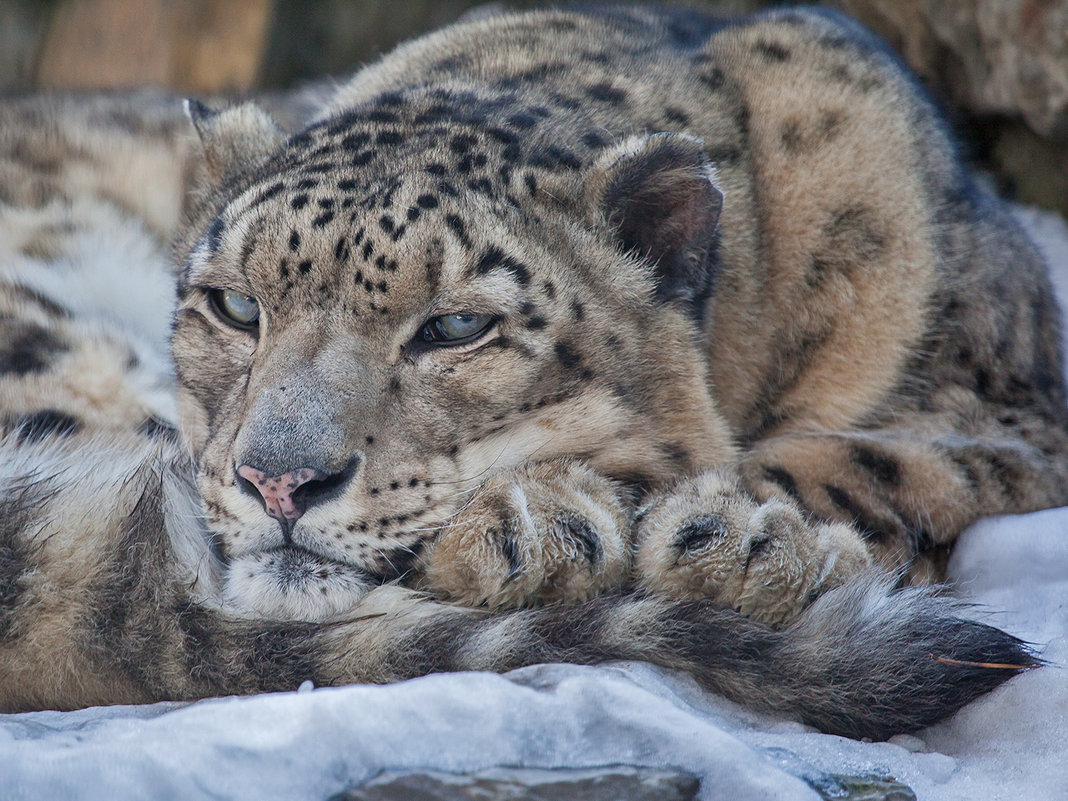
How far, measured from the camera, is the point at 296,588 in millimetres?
2379

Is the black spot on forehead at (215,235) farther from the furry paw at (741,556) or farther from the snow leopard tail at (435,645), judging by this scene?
the furry paw at (741,556)

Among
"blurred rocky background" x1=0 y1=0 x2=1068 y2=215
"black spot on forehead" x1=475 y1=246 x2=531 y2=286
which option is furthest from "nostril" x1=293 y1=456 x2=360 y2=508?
"blurred rocky background" x1=0 y1=0 x2=1068 y2=215

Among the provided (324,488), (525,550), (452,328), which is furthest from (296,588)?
(452,328)

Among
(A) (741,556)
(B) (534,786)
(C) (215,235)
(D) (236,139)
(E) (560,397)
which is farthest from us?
(D) (236,139)

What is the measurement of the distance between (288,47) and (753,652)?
7.01m

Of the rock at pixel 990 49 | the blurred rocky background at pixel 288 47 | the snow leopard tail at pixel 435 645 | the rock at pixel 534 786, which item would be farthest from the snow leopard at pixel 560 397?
the blurred rocky background at pixel 288 47

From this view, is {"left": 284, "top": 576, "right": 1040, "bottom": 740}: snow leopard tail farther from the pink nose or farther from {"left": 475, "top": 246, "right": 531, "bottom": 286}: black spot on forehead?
{"left": 475, "top": 246, "right": 531, "bottom": 286}: black spot on forehead

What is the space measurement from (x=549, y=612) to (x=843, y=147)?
1687 mm

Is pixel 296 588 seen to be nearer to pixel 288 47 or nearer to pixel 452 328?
pixel 452 328

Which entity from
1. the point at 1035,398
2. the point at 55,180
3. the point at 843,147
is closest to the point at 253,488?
the point at 843,147

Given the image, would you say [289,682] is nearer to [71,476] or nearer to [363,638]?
[363,638]

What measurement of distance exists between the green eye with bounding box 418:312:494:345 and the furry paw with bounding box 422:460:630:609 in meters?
0.34

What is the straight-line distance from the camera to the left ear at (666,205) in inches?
107

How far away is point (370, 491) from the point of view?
94.7 inches
